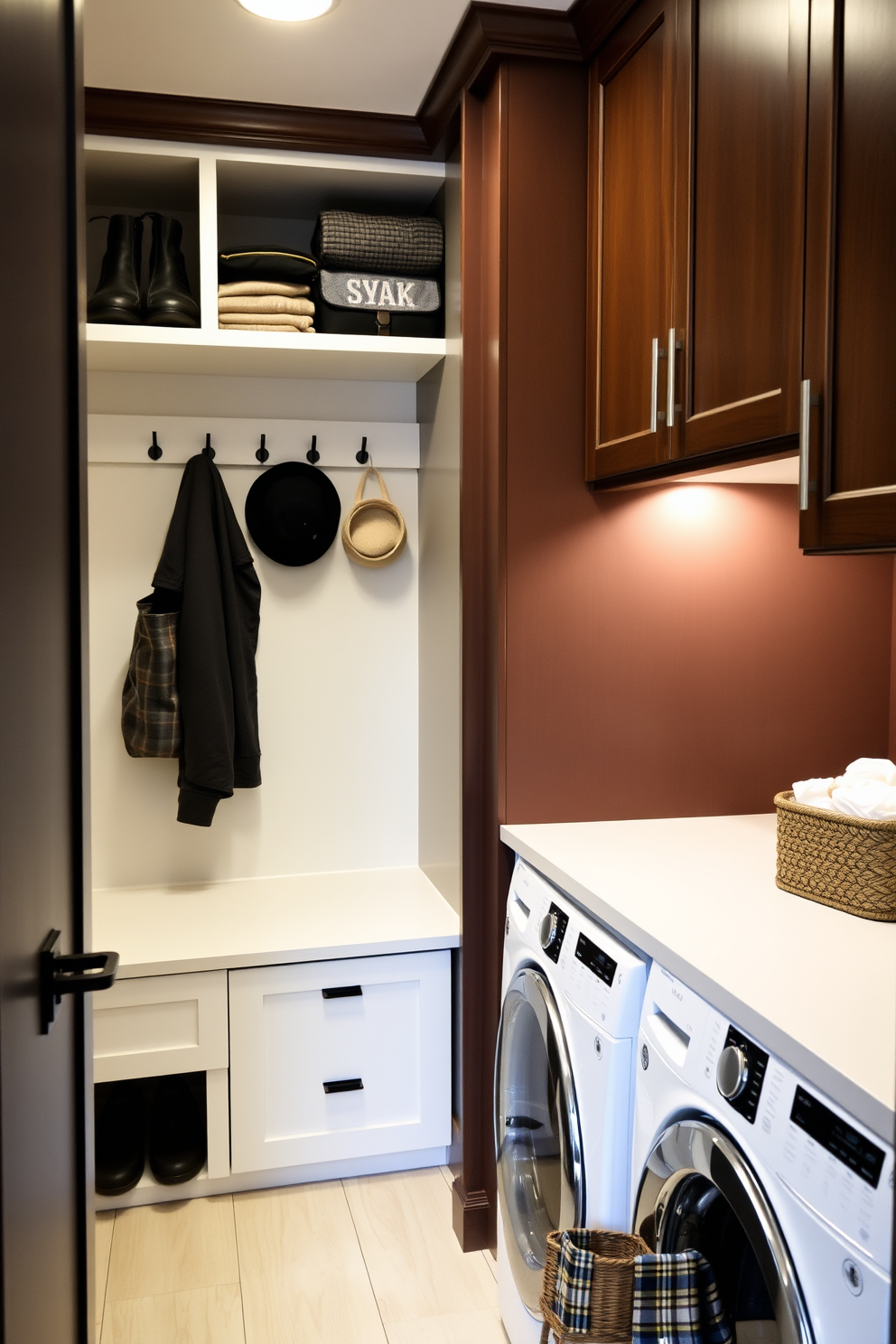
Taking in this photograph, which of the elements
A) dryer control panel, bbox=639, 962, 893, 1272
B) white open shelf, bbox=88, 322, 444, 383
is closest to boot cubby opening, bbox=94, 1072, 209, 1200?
dryer control panel, bbox=639, 962, 893, 1272

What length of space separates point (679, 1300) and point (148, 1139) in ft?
5.41

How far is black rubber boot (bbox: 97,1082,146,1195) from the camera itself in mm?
2344

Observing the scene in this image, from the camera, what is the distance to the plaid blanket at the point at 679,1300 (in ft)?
3.95

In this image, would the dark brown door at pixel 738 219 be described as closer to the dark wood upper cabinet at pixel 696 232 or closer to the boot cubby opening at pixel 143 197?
the dark wood upper cabinet at pixel 696 232

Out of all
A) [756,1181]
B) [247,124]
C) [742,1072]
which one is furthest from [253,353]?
[756,1181]

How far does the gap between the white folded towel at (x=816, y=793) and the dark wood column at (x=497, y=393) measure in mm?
628

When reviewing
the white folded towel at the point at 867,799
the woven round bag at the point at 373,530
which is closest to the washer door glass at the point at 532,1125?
the white folded towel at the point at 867,799

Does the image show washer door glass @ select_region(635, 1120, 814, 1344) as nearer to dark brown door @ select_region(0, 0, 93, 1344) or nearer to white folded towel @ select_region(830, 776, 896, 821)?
white folded towel @ select_region(830, 776, 896, 821)

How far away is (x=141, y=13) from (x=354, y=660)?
61.5 inches

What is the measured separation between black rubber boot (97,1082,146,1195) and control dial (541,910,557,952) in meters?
1.20

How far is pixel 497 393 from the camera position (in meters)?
2.13

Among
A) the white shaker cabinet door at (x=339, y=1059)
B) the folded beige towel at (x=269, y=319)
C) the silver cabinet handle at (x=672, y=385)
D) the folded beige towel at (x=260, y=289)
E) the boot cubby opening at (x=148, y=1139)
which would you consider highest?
the folded beige towel at (x=260, y=289)

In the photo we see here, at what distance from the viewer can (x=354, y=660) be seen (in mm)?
2955

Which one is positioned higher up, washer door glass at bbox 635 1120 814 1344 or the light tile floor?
washer door glass at bbox 635 1120 814 1344
